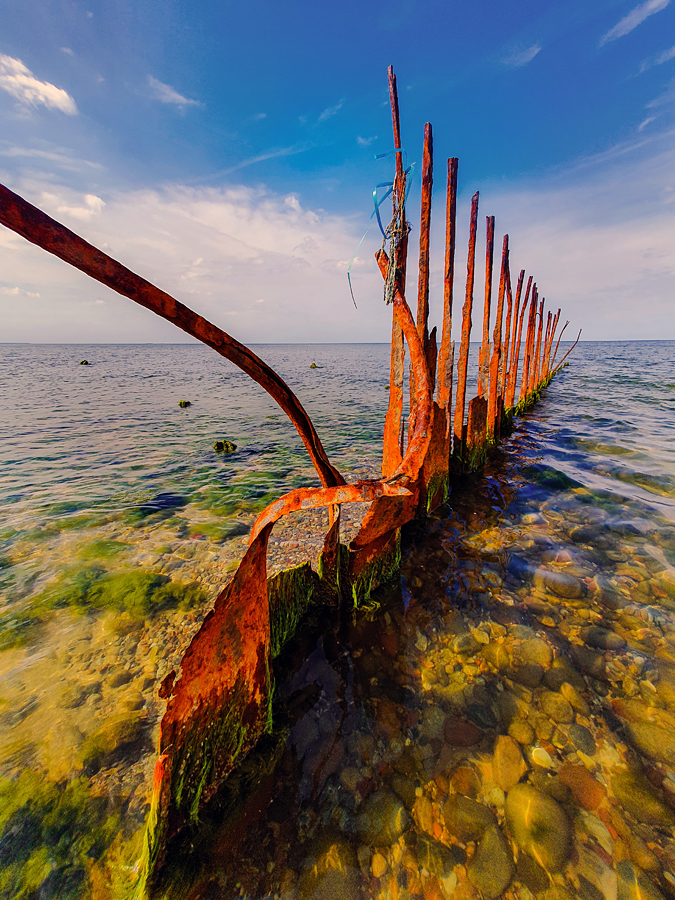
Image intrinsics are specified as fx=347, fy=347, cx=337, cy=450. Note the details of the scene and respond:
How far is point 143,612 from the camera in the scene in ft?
11.4

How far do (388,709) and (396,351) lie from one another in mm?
4301

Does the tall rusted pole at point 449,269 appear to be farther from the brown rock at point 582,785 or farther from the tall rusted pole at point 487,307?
the brown rock at point 582,785

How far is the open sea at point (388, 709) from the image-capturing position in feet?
5.58

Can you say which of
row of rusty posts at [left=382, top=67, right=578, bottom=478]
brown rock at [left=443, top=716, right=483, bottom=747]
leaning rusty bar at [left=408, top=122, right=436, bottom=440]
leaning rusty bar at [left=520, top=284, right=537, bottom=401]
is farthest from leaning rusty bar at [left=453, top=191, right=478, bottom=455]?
leaning rusty bar at [left=520, top=284, right=537, bottom=401]

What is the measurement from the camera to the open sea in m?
1.70

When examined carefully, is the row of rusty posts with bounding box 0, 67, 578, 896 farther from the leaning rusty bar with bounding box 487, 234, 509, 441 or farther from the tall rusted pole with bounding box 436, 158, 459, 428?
the leaning rusty bar with bounding box 487, 234, 509, 441

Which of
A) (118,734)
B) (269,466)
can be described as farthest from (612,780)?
(269,466)

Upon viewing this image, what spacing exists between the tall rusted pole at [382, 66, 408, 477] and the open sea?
1.08 meters

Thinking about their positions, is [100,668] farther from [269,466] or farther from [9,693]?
[269,466]

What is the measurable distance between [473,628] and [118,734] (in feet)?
9.30

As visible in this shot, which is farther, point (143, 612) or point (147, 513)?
point (147, 513)

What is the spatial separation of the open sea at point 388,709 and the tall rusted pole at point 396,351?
1.08 m

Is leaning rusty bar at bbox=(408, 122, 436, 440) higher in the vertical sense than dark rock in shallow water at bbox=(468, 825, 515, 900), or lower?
higher

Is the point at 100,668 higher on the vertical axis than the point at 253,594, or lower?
lower
